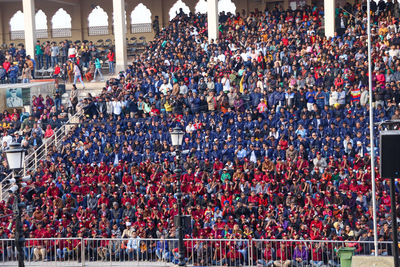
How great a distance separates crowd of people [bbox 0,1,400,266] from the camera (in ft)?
71.5

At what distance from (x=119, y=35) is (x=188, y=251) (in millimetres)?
17465

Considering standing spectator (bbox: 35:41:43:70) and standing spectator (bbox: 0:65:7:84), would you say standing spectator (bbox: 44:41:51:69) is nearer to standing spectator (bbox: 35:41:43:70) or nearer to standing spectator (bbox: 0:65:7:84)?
standing spectator (bbox: 35:41:43:70)

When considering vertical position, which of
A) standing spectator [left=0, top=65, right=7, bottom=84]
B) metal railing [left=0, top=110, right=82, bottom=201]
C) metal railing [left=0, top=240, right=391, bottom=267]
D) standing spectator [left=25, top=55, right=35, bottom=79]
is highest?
standing spectator [left=25, top=55, right=35, bottom=79]

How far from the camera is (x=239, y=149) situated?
83.2 feet

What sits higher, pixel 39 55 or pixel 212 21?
pixel 212 21

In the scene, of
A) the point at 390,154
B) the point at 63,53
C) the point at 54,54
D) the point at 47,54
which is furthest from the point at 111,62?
the point at 390,154

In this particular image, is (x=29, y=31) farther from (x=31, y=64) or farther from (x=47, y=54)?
(x=31, y=64)

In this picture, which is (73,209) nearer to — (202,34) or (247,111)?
(247,111)

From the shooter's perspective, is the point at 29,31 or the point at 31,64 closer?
the point at 31,64

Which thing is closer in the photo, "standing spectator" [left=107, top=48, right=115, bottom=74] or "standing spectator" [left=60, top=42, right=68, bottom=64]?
"standing spectator" [left=107, top=48, right=115, bottom=74]

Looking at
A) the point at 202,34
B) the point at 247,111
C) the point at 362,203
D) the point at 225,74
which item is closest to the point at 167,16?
the point at 202,34

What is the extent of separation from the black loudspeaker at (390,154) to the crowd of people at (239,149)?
911 centimetres

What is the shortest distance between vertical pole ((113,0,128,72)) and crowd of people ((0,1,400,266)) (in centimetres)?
281

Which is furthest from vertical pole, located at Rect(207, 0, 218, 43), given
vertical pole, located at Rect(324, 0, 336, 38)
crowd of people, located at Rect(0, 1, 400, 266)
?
vertical pole, located at Rect(324, 0, 336, 38)
